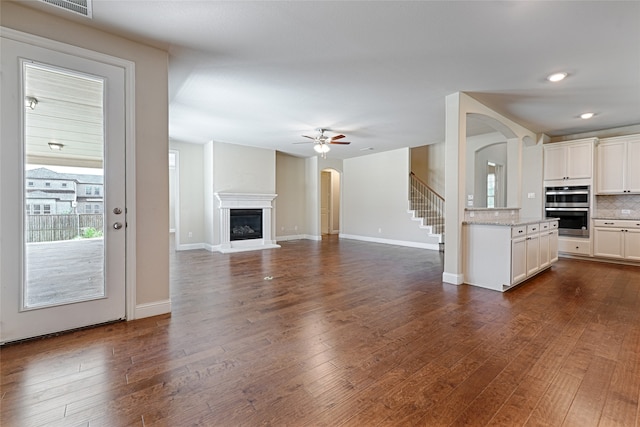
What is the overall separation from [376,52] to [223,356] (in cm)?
312

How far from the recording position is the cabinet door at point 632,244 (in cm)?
498

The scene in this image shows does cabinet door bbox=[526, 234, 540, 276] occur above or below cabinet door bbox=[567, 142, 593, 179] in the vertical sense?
below

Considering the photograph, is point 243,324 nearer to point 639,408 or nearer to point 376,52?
point 639,408

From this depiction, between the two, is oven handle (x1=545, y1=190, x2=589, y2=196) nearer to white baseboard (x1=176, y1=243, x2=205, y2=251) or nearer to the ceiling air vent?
the ceiling air vent

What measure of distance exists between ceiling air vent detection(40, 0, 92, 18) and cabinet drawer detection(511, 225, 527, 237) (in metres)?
4.88

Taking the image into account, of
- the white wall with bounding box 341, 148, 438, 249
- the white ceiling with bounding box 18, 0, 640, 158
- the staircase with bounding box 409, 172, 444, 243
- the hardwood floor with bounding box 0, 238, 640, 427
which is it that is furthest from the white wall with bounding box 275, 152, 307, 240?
the hardwood floor with bounding box 0, 238, 640, 427

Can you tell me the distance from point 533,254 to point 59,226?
579 centimetres

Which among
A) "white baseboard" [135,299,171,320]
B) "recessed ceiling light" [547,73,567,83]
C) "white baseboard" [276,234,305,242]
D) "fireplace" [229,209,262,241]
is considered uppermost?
"recessed ceiling light" [547,73,567,83]

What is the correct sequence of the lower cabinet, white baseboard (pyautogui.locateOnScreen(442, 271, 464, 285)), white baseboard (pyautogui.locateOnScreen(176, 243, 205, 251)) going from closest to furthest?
the lower cabinet
white baseboard (pyautogui.locateOnScreen(442, 271, 464, 285))
white baseboard (pyautogui.locateOnScreen(176, 243, 205, 251))

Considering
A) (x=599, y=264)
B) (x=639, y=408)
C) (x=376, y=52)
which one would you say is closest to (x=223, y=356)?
(x=639, y=408)

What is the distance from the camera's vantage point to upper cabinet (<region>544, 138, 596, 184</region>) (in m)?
5.50

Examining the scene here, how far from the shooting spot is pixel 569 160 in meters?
5.72

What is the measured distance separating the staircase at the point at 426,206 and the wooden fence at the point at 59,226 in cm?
677

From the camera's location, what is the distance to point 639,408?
1.59 metres
